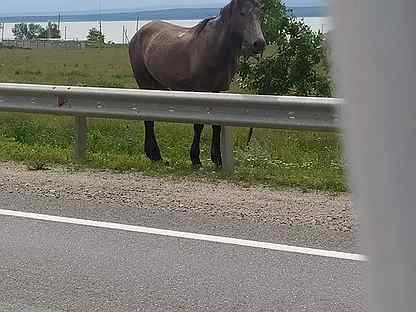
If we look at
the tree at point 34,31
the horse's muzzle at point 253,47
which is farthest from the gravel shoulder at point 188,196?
the tree at point 34,31

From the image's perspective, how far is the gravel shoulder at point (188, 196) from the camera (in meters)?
6.87

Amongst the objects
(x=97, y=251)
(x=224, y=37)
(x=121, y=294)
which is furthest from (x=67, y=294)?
(x=224, y=37)

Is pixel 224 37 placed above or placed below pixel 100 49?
above

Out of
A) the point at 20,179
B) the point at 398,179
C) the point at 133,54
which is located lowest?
the point at 20,179

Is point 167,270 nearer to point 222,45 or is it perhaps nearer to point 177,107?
point 177,107

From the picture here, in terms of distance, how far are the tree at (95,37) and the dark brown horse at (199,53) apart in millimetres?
69943

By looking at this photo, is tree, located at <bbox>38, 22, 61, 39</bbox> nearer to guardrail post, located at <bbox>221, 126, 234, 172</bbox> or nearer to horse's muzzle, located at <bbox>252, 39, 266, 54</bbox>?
horse's muzzle, located at <bbox>252, 39, 266, 54</bbox>

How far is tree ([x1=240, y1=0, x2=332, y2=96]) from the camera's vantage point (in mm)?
12242

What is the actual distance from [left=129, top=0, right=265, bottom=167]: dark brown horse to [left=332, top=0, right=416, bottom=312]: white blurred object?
8.13m

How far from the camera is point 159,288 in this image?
4.97 m

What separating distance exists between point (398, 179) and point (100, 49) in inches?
2971

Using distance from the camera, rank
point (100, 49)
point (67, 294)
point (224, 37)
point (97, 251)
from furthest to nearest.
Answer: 1. point (100, 49)
2. point (224, 37)
3. point (97, 251)
4. point (67, 294)

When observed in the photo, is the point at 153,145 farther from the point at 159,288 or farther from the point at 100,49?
the point at 100,49

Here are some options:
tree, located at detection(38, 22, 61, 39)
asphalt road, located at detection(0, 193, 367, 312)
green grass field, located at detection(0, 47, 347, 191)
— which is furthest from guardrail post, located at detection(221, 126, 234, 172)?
tree, located at detection(38, 22, 61, 39)
